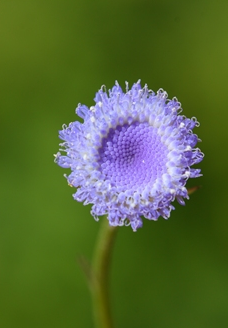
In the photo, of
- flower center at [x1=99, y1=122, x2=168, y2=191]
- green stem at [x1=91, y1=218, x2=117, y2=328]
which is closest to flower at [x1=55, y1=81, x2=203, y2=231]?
flower center at [x1=99, y1=122, x2=168, y2=191]

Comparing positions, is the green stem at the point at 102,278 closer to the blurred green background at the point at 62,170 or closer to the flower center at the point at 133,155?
the flower center at the point at 133,155

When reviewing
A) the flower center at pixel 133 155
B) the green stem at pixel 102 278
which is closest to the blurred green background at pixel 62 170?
the green stem at pixel 102 278

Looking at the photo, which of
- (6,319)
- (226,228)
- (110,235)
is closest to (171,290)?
(226,228)

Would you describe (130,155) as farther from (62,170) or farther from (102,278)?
(62,170)

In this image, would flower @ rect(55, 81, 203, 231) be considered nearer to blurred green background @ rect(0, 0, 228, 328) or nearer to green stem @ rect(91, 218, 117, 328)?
green stem @ rect(91, 218, 117, 328)

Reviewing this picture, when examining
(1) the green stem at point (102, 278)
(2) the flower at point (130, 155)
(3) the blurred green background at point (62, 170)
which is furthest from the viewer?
(3) the blurred green background at point (62, 170)

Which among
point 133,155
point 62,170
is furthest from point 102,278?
point 62,170
